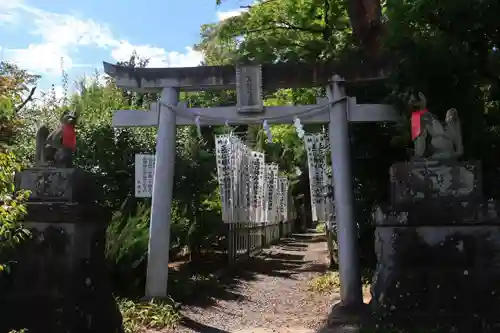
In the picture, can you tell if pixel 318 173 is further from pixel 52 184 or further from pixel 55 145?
pixel 52 184

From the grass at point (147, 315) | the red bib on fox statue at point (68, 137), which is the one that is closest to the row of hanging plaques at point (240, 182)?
the grass at point (147, 315)

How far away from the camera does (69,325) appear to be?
706 centimetres

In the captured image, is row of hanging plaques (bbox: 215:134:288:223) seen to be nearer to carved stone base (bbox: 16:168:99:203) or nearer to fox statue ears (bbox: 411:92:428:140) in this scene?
carved stone base (bbox: 16:168:99:203)

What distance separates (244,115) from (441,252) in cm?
435

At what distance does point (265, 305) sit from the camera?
462 inches

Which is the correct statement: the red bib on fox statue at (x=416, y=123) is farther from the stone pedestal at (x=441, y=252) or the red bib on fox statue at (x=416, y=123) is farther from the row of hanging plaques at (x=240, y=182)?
the row of hanging plaques at (x=240, y=182)

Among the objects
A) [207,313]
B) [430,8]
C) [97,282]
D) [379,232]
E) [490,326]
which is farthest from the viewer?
[207,313]

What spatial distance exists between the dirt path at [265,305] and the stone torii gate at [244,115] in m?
0.99

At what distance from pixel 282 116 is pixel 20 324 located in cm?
538

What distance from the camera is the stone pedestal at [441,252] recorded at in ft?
22.2

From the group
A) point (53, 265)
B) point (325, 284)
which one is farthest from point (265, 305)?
point (53, 265)

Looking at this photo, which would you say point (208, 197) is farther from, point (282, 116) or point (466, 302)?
point (466, 302)

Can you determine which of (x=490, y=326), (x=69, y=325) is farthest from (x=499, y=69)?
(x=69, y=325)

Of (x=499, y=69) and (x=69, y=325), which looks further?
(x=499, y=69)
